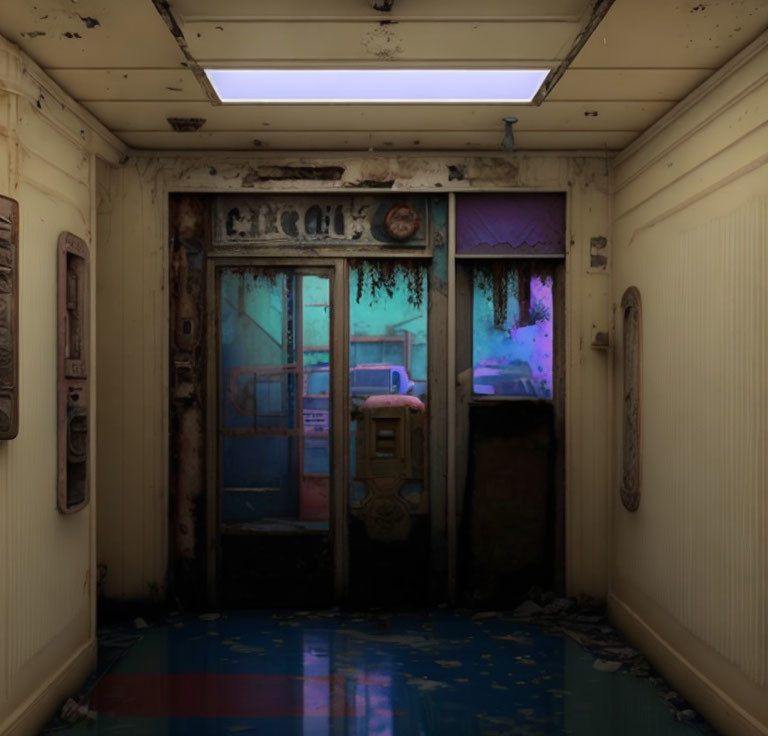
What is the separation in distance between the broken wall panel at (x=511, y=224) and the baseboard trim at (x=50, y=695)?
310 centimetres

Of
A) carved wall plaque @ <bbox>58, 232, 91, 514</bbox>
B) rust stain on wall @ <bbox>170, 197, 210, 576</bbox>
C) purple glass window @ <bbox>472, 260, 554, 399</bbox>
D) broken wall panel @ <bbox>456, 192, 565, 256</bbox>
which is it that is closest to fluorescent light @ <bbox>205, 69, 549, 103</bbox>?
carved wall plaque @ <bbox>58, 232, 91, 514</bbox>

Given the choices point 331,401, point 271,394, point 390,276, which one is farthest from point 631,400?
point 271,394

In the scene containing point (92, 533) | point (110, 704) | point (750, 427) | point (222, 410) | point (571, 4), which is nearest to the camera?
point (571, 4)

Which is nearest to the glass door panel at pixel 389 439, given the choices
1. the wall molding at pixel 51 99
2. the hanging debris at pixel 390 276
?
the hanging debris at pixel 390 276

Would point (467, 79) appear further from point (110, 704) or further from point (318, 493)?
point (110, 704)

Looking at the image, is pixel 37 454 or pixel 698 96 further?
pixel 698 96

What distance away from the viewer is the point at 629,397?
4977 millimetres

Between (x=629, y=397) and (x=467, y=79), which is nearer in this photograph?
(x=467, y=79)

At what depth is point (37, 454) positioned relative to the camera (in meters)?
3.75

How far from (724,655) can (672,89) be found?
2.49 meters

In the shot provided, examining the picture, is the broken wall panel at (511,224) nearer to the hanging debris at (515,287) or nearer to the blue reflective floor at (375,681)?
the hanging debris at (515,287)

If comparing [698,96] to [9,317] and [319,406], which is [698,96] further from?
[9,317]

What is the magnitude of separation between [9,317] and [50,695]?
1.67 m

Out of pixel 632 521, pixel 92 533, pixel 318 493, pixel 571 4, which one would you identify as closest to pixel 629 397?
pixel 632 521
